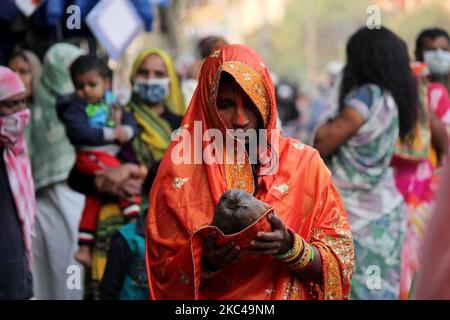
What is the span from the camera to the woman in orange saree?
3594mm

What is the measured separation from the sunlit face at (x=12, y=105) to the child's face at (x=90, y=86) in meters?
1.02

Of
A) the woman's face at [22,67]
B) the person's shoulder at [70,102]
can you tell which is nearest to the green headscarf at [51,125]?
the woman's face at [22,67]

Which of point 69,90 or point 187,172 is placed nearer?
point 187,172

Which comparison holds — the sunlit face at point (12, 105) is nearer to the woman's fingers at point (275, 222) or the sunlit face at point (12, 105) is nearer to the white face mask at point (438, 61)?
the woman's fingers at point (275, 222)

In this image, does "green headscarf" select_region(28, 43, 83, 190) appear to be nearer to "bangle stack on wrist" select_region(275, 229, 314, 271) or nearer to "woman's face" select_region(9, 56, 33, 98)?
"woman's face" select_region(9, 56, 33, 98)

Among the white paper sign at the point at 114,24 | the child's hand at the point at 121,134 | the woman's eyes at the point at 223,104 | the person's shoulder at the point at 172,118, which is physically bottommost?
the child's hand at the point at 121,134

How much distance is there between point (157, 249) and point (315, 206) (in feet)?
1.88

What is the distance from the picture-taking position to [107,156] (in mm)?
6547

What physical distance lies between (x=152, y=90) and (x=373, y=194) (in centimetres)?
159

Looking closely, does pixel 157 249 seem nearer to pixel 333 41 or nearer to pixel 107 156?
pixel 107 156

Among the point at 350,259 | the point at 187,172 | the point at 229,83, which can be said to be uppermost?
the point at 229,83

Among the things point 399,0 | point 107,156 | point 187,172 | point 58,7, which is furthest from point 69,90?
point 399,0

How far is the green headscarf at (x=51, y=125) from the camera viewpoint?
760cm

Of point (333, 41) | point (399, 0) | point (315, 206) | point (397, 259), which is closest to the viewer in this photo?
point (315, 206)
